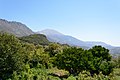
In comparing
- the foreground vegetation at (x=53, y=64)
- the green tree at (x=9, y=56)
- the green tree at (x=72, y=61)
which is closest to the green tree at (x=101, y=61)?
the foreground vegetation at (x=53, y=64)

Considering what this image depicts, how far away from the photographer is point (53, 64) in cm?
3731

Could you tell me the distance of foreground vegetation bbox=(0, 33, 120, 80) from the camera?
2700 centimetres

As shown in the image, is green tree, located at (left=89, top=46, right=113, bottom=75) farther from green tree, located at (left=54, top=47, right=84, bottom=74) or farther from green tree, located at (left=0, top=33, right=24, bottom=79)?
green tree, located at (left=0, top=33, right=24, bottom=79)

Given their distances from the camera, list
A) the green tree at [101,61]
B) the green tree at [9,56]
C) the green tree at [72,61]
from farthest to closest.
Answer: the green tree at [101,61] < the green tree at [72,61] < the green tree at [9,56]

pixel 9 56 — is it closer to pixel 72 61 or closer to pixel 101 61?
pixel 72 61

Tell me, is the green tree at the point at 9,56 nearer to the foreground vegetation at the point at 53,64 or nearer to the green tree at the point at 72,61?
the foreground vegetation at the point at 53,64

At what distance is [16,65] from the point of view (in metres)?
27.3

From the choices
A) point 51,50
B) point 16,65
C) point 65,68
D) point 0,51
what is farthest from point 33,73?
point 51,50

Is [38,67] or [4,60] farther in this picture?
[38,67]

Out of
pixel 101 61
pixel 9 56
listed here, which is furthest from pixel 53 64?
pixel 9 56

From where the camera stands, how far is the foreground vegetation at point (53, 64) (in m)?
27.0

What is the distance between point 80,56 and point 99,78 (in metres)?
7.40

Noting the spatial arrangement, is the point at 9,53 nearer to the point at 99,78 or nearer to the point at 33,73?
the point at 33,73

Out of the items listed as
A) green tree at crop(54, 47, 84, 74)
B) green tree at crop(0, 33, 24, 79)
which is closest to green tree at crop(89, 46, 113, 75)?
green tree at crop(54, 47, 84, 74)
